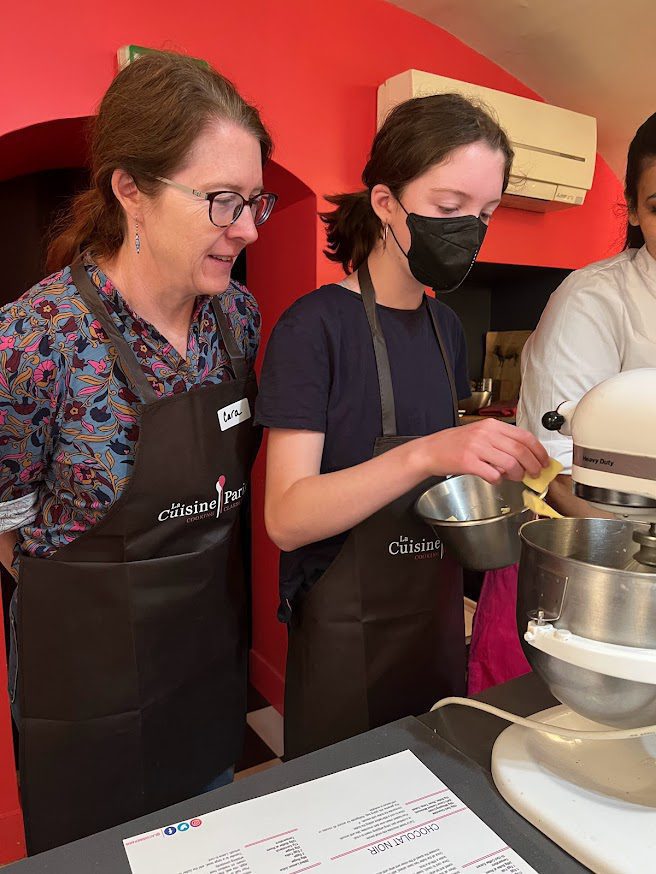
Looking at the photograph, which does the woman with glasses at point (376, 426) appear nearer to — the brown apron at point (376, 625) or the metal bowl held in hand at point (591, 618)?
the brown apron at point (376, 625)

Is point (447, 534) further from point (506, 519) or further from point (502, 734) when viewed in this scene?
point (502, 734)

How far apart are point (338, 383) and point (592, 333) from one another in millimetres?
505

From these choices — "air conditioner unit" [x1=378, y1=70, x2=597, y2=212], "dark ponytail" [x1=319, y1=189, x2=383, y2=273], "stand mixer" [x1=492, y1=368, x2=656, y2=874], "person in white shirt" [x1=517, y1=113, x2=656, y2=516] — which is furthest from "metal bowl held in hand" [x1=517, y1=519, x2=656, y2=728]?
"air conditioner unit" [x1=378, y1=70, x2=597, y2=212]

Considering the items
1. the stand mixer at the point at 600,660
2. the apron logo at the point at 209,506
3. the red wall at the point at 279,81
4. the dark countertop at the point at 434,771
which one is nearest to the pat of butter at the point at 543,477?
the stand mixer at the point at 600,660

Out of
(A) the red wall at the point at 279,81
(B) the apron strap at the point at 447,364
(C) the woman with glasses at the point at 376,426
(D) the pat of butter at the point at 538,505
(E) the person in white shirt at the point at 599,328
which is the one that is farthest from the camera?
(A) the red wall at the point at 279,81

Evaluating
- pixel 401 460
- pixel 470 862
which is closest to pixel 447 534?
pixel 401 460

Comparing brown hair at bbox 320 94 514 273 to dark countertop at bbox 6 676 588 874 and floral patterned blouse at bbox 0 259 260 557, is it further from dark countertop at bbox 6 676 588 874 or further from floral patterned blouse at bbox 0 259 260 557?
dark countertop at bbox 6 676 588 874

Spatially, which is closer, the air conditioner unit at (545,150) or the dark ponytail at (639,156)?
the dark ponytail at (639,156)

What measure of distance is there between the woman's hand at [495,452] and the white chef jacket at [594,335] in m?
0.37

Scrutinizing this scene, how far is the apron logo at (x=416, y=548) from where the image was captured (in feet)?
3.95

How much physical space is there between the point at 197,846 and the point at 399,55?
249 centimetres

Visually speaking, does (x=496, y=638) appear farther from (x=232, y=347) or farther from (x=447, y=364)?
(x=232, y=347)

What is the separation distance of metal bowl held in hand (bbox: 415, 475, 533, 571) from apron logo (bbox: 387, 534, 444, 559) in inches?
1.7

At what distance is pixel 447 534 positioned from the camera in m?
1.13
